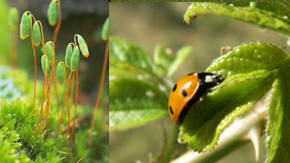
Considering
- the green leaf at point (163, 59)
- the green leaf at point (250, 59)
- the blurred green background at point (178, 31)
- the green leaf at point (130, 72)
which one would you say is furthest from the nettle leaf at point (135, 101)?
the blurred green background at point (178, 31)

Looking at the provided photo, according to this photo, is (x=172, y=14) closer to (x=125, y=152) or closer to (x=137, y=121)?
(x=125, y=152)

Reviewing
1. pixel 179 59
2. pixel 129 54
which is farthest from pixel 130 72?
pixel 179 59

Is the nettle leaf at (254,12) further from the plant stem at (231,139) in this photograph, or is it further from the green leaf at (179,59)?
the green leaf at (179,59)

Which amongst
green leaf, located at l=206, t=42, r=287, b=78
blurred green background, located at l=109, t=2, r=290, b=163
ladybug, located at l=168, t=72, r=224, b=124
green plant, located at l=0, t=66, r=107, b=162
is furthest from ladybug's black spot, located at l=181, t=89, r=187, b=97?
blurred green background, located at l=109, t=2, r=290, b=163

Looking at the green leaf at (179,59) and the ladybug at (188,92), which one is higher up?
the ladybug at (188,92)

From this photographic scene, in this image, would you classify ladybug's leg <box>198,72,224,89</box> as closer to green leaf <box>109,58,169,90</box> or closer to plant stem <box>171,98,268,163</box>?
plant stem <box>171,98,268,163</box>

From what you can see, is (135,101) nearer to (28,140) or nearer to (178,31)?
(28,140)

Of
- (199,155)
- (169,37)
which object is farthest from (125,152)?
(199,155)
